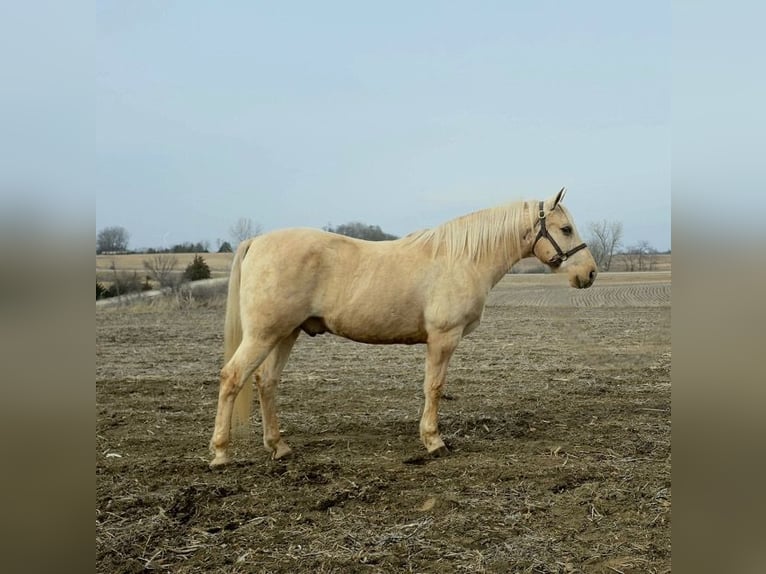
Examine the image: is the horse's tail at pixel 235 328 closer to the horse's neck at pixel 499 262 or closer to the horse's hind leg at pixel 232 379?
the horse's hind leg at pixel 232 379

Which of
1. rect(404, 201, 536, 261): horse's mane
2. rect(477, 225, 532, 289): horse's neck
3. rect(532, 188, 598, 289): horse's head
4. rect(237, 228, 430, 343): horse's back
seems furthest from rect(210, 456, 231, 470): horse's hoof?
rect(532, 188, 598, 289): horse's head

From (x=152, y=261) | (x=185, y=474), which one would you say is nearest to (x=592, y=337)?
(x=185, y=474)

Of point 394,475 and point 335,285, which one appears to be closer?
point 394,475

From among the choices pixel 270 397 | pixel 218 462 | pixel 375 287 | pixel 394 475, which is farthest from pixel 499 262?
pixel 218 462

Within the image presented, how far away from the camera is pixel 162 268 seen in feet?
57.3

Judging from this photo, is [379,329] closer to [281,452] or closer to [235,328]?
[235,328]

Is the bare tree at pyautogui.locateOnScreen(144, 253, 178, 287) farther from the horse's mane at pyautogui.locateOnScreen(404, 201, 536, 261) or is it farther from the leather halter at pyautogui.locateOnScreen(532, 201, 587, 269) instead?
the leather halter at pyautogui.locateOnScreen(532, 201, 587, 269)

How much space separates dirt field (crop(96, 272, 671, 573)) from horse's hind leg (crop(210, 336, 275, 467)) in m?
0.21

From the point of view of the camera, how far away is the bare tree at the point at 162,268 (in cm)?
1714

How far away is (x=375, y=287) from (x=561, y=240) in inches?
67.8
